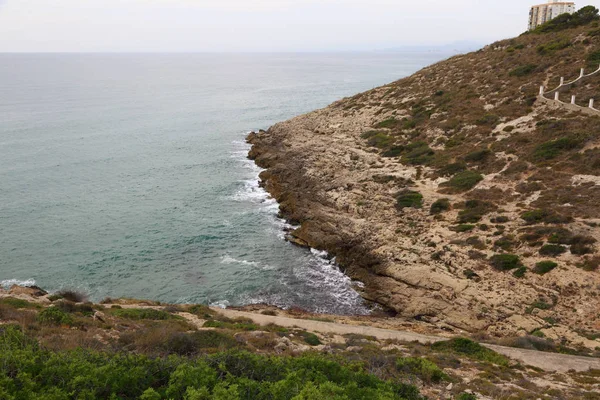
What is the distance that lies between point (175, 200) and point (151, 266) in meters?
13.3

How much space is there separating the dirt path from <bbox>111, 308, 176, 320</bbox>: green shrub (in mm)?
3524

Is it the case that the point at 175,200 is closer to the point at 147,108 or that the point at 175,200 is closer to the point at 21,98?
the point at 147,108

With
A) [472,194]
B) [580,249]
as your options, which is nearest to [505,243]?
[580,249]

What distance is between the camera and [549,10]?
104250 mm

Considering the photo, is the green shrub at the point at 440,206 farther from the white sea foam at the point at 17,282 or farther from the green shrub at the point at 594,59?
the white sea foam at the point at 17,282

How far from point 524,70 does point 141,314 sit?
5045cm

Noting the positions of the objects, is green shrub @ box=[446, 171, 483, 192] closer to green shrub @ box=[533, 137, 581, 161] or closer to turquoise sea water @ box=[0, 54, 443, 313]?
green shrub @ box=[533, 137, 581, 161]

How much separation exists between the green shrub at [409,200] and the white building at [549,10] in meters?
93.1

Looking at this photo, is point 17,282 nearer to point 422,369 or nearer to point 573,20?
point 422,369

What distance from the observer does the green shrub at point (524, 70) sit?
163ft

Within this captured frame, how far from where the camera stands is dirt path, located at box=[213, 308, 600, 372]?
15.5 m

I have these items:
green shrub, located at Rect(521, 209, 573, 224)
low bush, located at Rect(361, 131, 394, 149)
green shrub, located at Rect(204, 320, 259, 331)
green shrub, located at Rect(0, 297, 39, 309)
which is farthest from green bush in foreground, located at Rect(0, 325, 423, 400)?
low bush, located at Rect(361, 131, 394, 149)

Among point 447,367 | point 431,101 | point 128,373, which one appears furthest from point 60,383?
point 431,101

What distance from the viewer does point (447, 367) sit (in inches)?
569
